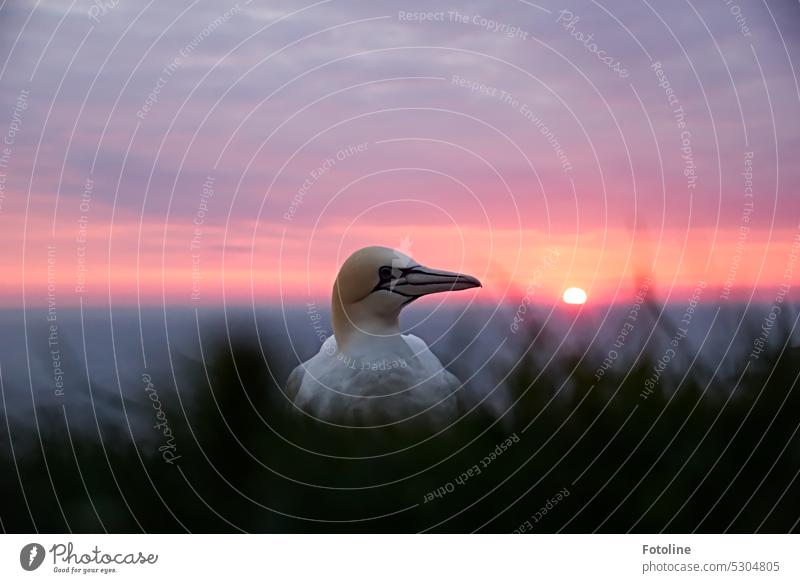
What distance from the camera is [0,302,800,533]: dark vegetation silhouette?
1096mm

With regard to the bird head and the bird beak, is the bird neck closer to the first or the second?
the bird head

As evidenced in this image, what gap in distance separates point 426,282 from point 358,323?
15.6 inches

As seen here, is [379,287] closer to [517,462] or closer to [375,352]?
[375,352]

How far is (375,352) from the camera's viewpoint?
123 inches

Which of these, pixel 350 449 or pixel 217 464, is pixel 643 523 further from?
pixel 217 464

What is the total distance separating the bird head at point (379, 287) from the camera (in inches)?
119

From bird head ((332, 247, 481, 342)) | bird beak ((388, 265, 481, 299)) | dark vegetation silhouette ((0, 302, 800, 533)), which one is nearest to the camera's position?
dark vegetation silhouette ((0, 302, 800, 533))

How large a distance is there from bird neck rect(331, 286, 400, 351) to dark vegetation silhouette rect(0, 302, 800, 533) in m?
1.97
